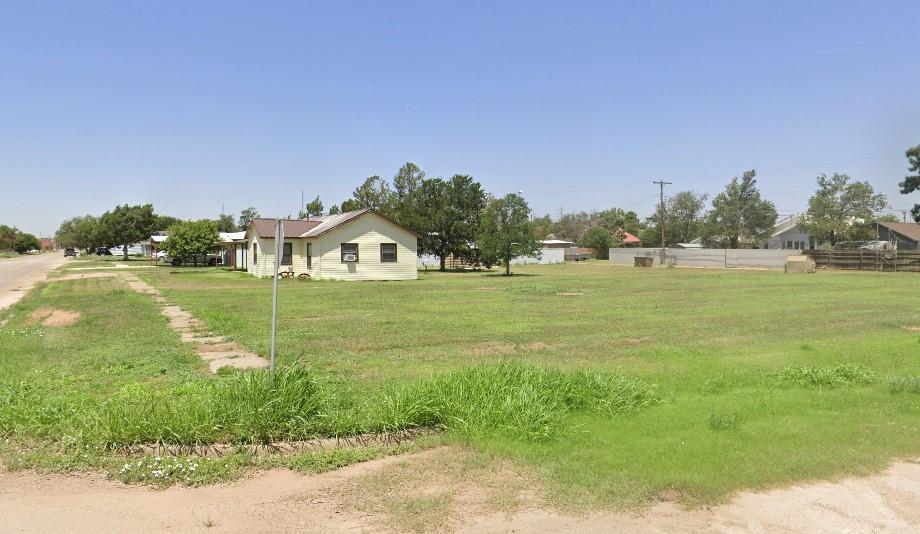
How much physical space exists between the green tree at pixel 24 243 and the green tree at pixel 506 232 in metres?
122

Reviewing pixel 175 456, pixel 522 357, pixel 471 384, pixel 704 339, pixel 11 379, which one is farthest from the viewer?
pixel 704 339

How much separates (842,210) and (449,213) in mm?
49895

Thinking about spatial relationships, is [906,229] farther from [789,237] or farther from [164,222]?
[164,222]

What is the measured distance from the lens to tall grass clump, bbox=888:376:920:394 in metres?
7.63

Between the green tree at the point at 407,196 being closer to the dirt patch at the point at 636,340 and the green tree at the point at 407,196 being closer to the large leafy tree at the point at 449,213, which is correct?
the large leafy tree at the point at 449,213

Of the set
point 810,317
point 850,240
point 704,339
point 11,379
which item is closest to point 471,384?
point 11,379

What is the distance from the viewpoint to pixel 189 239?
47.4 metres

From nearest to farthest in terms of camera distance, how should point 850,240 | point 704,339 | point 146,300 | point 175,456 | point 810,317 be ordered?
point 175,456 < point 704,339 < point 810,317 < point 146,300 < point 850,240

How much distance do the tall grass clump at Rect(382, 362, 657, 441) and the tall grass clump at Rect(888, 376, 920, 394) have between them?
2922mm

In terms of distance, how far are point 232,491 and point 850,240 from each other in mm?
80103

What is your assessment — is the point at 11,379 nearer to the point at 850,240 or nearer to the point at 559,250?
the point at 559,250

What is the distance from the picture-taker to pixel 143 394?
6926mm

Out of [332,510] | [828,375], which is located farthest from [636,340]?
[332,510]

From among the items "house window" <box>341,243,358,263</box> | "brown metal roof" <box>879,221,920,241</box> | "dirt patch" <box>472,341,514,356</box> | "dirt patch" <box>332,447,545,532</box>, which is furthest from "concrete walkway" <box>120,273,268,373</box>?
"brown metal roof" <box>879,221,920,241</box>
